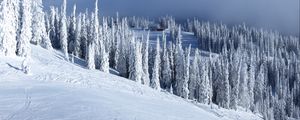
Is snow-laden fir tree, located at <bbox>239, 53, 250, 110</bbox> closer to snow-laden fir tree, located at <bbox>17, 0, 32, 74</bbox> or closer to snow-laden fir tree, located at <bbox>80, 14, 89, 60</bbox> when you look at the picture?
snow-laden fir tree, located at <bbox>80, 14, 89, 60</bbox>

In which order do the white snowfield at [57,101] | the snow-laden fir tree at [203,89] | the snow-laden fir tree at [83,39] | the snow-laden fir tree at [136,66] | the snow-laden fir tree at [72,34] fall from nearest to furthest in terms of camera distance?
the white snowfield at [57,101] → the snow-laden fir tree at [136,66] → the snow-laden fir tree at [203,89] → the snow-laden fir tree at [83,39] → the snow-laden fir tree at [72,34]

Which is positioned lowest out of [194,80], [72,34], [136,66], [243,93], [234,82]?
[243,93]

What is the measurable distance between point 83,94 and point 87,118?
42.1 feet

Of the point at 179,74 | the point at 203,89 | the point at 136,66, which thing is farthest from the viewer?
the point at 179,74

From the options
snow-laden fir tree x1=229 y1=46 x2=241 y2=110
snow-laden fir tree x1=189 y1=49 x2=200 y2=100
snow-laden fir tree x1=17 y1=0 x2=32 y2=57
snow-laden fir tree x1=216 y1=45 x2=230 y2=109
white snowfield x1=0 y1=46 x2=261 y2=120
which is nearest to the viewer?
white snowfield x1=0 y1=46 x2=261 y2=120

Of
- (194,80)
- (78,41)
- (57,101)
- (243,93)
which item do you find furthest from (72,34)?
(57,101)

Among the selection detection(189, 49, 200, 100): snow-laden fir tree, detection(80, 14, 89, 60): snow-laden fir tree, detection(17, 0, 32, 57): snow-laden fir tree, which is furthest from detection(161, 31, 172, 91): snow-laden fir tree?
detection(17, 0, 32, 57): snow-laden fir tree

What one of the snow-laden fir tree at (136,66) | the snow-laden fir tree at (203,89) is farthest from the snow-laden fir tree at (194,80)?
the snow-laden fir tree at (136,66)

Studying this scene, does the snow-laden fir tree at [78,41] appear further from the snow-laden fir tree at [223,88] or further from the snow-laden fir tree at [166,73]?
the snow-laden fir tree at [223,88]

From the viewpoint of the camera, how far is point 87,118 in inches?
1470

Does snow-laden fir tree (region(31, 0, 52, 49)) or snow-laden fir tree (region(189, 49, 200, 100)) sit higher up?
snow-laden fir tree (region(31, 0, 52, 49))

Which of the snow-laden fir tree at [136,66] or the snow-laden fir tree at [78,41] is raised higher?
the snow-laden fir tree at [78,41]

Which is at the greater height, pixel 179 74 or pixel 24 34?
pixel 24 34

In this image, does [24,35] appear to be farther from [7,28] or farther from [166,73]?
[166,73]
